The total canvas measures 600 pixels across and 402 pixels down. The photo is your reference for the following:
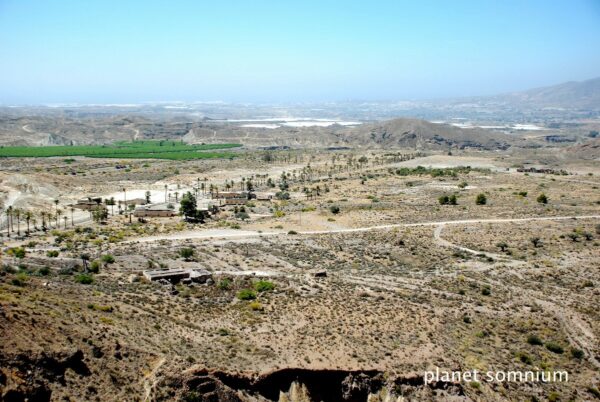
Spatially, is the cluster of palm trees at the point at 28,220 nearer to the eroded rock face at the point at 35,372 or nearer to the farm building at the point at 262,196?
the farm building at the point at 262,196

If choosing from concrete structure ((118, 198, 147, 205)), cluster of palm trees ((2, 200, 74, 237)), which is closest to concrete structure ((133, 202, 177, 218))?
concrete structure ((118, 198, 147, 205))

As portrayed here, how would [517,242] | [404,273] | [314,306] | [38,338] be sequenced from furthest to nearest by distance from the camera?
1. [517,242]
2. [404,273]
3. [314,306]
4. [38,338]

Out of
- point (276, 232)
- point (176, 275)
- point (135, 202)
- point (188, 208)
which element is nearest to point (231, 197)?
point (135, 202)

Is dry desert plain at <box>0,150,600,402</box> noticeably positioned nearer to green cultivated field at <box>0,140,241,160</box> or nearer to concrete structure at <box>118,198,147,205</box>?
concrete structure at <box>118,198,147,205</box>

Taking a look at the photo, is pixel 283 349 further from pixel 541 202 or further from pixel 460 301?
pixel 541 202

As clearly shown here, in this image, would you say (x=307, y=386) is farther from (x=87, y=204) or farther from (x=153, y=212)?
(x=87, y=204)

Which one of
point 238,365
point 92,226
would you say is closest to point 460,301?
point 238,365
